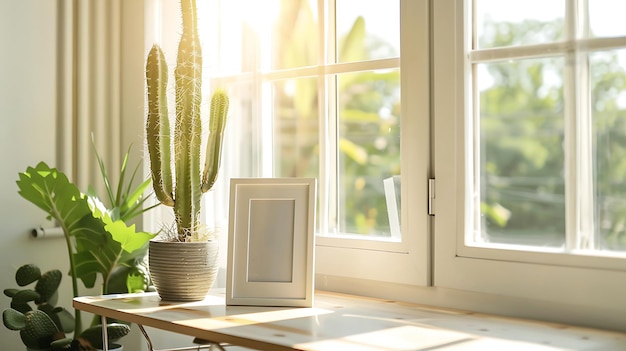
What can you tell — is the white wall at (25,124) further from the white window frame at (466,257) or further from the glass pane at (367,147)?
the white window frame at (466,257)

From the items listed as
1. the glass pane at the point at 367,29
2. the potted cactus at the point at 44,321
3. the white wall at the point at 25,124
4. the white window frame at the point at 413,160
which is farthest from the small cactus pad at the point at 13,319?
the glass pane at the point at 367,29

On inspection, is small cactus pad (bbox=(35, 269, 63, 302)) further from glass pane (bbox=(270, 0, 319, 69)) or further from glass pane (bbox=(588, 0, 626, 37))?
glass pane (bbox=(588, 0, 626, 37))

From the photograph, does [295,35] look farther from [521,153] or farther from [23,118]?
[23,118]

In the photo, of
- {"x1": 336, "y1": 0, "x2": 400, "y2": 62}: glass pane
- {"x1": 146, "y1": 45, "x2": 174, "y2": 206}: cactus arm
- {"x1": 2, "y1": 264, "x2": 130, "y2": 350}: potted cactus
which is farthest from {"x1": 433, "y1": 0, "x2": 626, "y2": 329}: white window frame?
{"x1": 2, "y1": 264, "x2": 130, "y2": 350}: potted cactus

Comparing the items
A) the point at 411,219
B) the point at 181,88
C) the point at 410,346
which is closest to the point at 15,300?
the point at 181,88

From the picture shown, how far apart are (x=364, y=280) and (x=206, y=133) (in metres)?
0.67

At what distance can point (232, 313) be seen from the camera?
1.71m

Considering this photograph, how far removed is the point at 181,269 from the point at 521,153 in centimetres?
85

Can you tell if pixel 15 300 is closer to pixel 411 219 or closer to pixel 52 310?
pixel 52 310

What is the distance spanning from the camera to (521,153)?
1762mm

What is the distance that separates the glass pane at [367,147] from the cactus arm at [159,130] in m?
0.48

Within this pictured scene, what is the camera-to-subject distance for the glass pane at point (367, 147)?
6.65 feet

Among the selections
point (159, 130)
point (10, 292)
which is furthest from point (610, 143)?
point (10, 292)

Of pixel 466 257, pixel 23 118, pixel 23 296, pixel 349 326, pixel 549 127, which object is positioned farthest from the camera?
pixel 23 118
